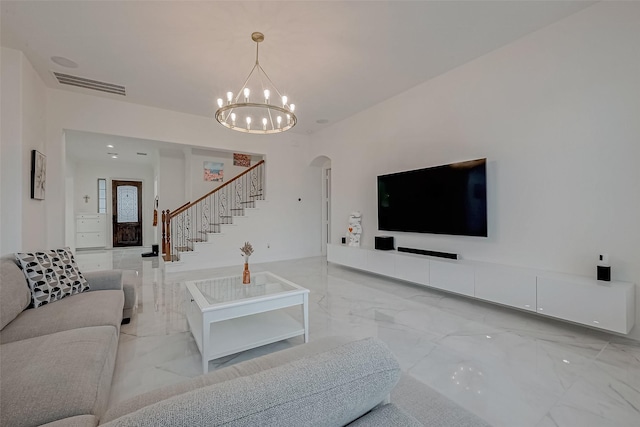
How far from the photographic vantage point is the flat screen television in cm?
348

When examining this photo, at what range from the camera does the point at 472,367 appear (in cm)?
206

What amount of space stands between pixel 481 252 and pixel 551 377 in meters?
1.84

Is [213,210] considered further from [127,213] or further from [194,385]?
[194,385]

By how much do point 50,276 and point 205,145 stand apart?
12.6 feet

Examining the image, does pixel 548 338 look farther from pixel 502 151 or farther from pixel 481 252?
pixel 502 151

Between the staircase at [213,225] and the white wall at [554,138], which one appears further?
the staircase at [213,225]

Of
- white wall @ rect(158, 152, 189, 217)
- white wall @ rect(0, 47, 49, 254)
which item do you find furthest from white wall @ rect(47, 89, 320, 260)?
white wall @ rect(0, 47, 49, 254)

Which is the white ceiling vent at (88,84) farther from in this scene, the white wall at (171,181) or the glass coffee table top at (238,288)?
the glass coffee table top at (238,288)

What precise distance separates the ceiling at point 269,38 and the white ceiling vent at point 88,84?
14 cm

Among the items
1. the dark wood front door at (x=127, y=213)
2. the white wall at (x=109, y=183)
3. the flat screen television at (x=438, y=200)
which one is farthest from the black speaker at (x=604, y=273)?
the dark wood front door at (x=127, y=213)

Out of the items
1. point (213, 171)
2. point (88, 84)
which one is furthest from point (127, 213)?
point (88, 84)

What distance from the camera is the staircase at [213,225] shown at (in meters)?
5.68

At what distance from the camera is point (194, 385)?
1.01 m

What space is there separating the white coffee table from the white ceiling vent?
3.64 meters
